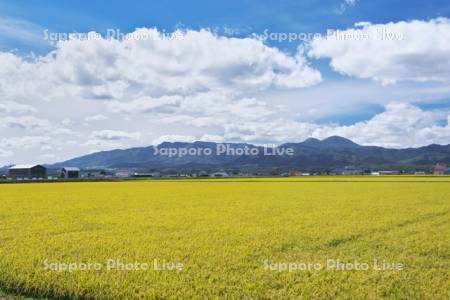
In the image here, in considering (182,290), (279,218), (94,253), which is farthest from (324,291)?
(279,218)

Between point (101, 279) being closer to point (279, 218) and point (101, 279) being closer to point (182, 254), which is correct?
point (182, 254)

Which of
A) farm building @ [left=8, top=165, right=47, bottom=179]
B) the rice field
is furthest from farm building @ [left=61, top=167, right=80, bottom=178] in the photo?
the rice field

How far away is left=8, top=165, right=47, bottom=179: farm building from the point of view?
430 feet

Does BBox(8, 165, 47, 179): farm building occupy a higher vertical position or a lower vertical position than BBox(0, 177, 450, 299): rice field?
higher

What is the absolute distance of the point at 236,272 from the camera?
10023 mm

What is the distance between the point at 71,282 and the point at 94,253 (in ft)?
→ 10.5

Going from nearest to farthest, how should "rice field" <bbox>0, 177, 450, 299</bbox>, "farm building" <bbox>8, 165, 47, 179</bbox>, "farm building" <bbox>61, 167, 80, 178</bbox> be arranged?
"rice field" <bbox>0, 177, 450, 299</bbox>, "farm building" <bbox>61, 167, 80, 178</bbox>, "farm building" <bbox>8, 165, 47, 179</bbox>

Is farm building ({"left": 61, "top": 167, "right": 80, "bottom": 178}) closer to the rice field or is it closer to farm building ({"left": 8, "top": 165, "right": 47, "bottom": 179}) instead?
farm building ({"left": 8, "top": 165, "right": 47, "bottom": 179})

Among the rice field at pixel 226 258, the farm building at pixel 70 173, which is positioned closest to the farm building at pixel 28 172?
the farm building at pixel 70 173

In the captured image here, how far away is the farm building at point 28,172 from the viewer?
131 m

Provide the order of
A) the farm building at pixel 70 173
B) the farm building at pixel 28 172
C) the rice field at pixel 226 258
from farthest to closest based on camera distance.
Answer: the farm building at pixel 28 172, the farm building at pixel 70 173, the rice field at pixel 226 258

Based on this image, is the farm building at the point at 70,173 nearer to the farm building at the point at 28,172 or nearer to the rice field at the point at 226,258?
the farm building at the point at 28,172

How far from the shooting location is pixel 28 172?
433 feet

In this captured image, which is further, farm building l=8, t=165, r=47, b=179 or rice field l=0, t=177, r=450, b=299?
farm building l=8, t=165, r=47, b=179
